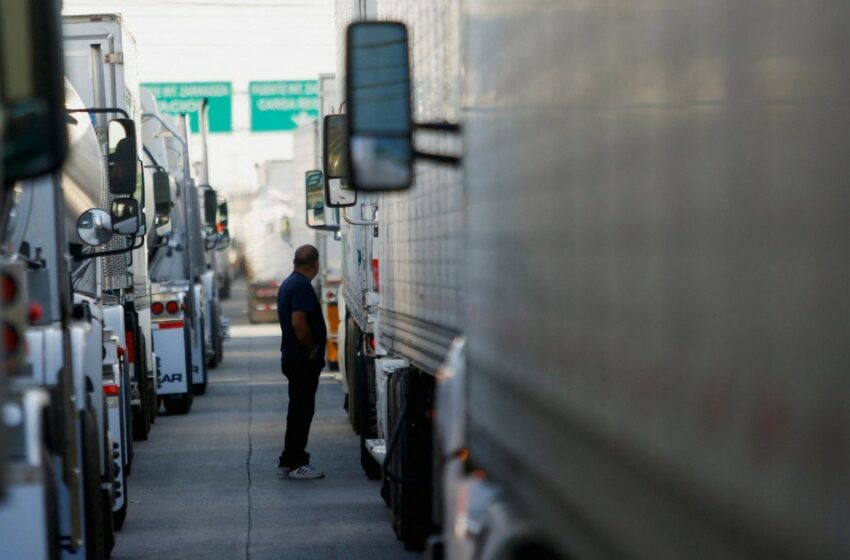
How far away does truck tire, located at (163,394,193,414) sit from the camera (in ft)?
63.3

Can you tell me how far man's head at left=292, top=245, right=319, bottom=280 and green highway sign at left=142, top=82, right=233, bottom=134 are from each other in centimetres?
2789

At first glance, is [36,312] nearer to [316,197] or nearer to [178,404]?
[178,404]

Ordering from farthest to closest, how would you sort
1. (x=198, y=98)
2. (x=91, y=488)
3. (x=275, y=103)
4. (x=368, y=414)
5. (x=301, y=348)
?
(x=275, y=103) < (x=198, y=98) < (x=301, y=348) < (x=368, y=414) < (x=91, y=488)

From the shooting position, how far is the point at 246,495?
13.0 meters

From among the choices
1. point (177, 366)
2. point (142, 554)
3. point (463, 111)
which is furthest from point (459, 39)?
point (177, 366)

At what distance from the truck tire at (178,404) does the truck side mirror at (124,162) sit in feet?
31.5

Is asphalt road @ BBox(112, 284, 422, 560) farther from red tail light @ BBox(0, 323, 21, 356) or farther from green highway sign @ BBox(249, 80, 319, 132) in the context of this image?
green highway sign @ BBox(249, 80, 319, 132)

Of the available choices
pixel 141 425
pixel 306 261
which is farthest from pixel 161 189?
pixel 306 261

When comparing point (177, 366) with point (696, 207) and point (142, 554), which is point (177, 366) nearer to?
point (142, 554)

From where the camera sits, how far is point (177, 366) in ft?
61.8

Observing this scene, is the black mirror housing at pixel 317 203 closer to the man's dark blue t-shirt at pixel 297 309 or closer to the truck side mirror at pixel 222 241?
the man's dark blue t-shirt at pixel 297 309

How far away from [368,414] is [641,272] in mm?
10097

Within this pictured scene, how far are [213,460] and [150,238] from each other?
15.5 ft

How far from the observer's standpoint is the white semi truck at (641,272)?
2141mm
